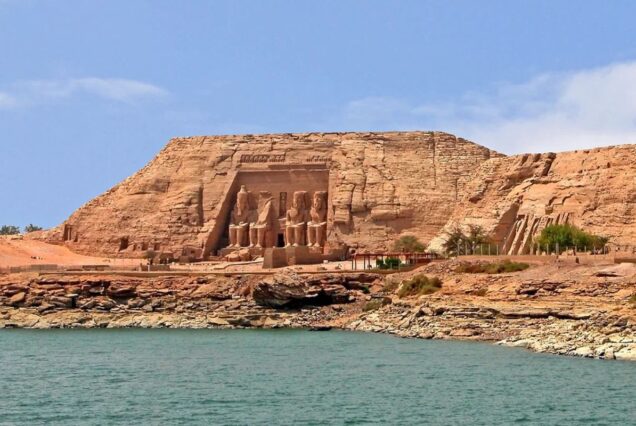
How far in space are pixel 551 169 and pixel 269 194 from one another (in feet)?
68.4

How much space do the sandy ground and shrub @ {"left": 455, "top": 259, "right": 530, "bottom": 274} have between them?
89.2 ft

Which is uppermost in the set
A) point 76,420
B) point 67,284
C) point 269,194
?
point 269,194

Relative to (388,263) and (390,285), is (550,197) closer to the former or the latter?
(388,263)

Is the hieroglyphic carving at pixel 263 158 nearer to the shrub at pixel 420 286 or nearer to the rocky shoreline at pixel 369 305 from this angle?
the rocky shoreline at pixel 369 305

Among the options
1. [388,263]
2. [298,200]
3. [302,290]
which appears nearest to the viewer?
[302,290]

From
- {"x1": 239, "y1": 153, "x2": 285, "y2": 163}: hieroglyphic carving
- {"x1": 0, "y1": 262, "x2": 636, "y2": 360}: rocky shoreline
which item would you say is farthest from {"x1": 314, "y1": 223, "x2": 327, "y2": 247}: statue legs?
{"x1": 0, "y1": 262, "x2": 636, "y2": 360}: rocky shoreline

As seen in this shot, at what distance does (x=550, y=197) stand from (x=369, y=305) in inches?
662

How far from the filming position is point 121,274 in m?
69.6

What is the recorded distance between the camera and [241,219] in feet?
280

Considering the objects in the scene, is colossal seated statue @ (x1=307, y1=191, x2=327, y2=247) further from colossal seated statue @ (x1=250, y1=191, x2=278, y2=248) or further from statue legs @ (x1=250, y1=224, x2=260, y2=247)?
statue legs @ (x1=250, y1=224, x2=260, y2=247)

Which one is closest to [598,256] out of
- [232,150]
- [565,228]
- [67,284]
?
[565,228]

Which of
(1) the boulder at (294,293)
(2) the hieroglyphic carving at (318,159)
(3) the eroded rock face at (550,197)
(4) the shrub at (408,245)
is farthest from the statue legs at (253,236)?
(1) the boulder at (294,293)

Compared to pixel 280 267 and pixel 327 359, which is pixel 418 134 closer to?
pixel 280 267

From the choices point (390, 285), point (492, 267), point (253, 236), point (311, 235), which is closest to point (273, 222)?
point (253, 236)
